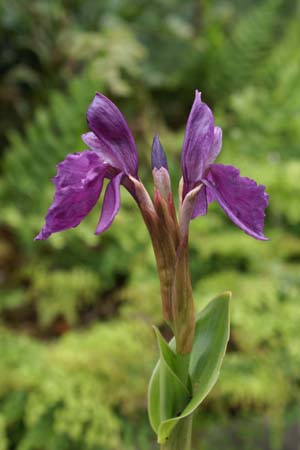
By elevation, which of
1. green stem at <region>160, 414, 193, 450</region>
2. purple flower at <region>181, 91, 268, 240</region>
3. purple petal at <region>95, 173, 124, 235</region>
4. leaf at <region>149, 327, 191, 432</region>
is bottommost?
green stem at <region>160, 414, 193, 450</region>

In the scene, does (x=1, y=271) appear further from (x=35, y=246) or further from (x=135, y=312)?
(x=135, y=312)

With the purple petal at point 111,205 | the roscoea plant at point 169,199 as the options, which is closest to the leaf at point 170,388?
the roscoea plant at point 169,199

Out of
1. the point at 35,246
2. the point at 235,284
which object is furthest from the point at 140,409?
the point at 35,246

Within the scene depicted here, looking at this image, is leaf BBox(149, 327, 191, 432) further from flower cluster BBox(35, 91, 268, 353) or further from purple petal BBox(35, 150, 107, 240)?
purple petal BBox(35, 150, 107, 240)

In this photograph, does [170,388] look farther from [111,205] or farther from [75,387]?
[75,387]

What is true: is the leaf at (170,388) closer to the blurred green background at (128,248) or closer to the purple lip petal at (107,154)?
the purple lip petal at (107,154)

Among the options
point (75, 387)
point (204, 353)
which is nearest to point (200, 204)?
point (204, 353)

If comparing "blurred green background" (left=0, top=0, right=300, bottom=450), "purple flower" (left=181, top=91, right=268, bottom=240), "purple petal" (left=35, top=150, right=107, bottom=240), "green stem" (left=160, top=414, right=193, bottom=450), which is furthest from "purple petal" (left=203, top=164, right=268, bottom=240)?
"blurred green background" (left=0, top=0, right=300, bottom=450)

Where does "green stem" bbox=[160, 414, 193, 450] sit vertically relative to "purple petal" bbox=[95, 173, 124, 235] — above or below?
below
